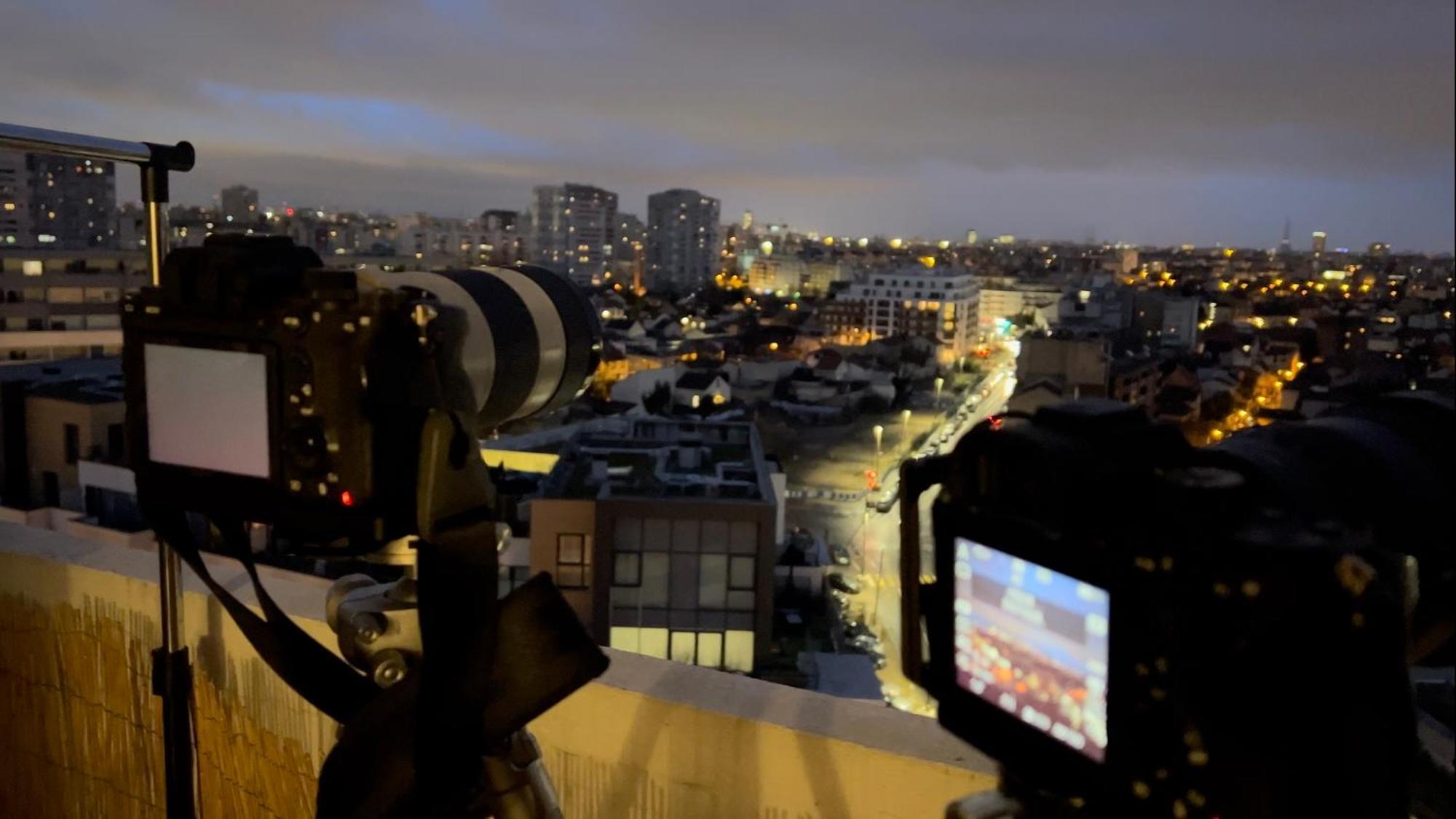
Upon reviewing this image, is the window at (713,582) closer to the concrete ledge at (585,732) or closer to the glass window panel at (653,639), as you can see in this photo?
the glass window panel at (653,639)

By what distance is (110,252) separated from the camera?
1510cm

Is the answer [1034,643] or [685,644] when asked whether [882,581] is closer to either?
[685,644]

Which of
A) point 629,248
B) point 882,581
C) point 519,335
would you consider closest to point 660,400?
point 882,581

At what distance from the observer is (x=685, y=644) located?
19.4 feet

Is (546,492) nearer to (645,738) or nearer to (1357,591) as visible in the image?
(645,738)

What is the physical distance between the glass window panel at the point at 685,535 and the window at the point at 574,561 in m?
0.46

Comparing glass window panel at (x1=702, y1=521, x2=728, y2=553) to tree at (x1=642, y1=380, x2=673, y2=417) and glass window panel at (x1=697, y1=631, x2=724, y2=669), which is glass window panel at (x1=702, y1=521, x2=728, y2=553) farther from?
tree at (x1=642, y1=380, x2=673, y2=417)

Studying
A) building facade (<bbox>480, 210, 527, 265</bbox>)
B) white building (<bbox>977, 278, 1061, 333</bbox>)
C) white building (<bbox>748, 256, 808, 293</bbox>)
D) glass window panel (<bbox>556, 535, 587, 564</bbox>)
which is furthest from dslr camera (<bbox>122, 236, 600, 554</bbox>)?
white building (<bbox>748, 256, 808, 293</bbox>)

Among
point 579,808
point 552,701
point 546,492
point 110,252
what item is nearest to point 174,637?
point 579,808

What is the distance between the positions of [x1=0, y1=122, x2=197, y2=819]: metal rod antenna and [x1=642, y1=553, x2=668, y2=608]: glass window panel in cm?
456

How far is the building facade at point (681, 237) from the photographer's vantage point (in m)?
50.1

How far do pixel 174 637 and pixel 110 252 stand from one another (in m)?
16.1

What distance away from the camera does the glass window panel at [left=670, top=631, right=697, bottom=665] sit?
585 cm

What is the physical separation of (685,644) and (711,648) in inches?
5.7
